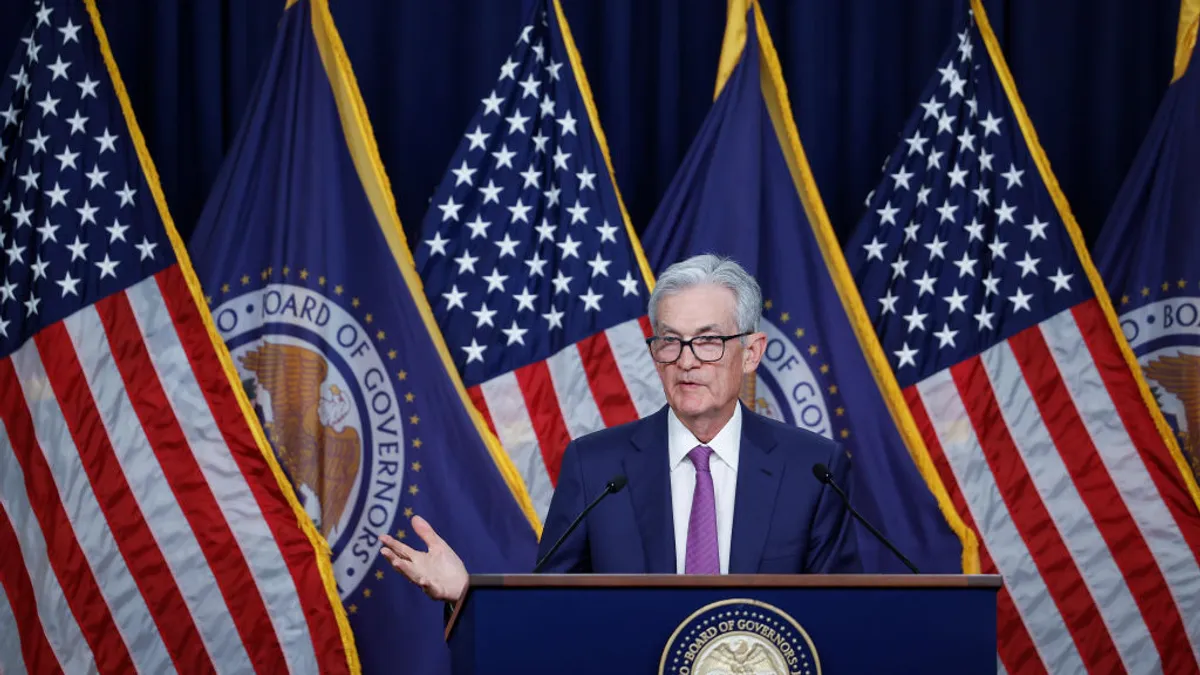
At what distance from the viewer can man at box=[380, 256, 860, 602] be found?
9.33 ft

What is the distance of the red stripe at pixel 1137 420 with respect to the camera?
15.6 feet

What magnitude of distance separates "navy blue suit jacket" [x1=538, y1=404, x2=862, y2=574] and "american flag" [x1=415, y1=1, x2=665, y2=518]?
71.3 inches

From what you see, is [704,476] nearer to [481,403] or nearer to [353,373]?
[481,403]

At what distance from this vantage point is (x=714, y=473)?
296 centimetres

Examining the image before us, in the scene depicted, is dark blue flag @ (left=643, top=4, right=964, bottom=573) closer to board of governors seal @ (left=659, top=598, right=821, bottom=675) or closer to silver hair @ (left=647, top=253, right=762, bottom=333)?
silver hair @ (left=647, top=253, right=762, bottom=333)

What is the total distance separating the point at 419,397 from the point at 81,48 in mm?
1563

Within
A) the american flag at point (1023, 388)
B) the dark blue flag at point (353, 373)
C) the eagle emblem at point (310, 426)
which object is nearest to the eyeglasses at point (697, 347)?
the dark blue flag at point (353, 373)

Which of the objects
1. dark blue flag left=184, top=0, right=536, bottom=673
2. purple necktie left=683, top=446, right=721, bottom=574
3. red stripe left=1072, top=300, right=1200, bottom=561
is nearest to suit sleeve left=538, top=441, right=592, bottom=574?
purple necktie left=683, top=446, right=721, bottom=574

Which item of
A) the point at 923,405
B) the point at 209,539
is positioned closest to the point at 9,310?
the point at 209,539

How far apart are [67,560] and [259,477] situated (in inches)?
24.2

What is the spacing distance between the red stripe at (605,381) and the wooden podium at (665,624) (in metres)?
2.55

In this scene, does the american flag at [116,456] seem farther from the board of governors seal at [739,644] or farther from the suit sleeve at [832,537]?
the board of governors seal at [739,644]

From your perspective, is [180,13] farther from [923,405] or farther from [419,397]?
→ [923,405]

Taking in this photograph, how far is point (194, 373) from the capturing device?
4613mm
